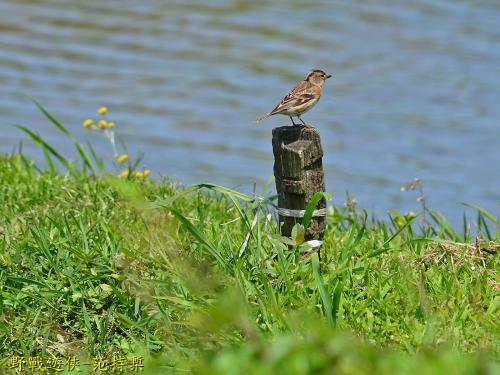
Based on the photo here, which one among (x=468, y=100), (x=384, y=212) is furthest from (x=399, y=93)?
(x=384, y=212)

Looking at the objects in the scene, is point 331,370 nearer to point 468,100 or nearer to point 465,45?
point 468,100

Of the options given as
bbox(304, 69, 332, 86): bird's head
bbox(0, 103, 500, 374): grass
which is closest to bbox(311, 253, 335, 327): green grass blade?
bbox(0, 103, 500, 374): grass

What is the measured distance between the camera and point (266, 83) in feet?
46.1

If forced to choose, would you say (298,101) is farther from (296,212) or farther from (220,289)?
(220,289)

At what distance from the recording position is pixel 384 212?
10000 mm

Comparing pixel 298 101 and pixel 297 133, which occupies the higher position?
pixel 297 133

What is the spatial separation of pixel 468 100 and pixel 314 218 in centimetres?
749

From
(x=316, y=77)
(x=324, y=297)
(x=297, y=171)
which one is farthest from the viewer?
(x=316, y=77)

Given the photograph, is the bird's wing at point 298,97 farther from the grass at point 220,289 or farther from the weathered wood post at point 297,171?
the weathered wood post at point 297,171

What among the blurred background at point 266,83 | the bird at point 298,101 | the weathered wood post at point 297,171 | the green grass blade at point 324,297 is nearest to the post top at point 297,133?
the weathered wood post at point 297,171

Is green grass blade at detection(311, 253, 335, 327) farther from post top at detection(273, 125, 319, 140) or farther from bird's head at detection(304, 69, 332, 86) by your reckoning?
bird's head at detection(304, 69, 332, 86)

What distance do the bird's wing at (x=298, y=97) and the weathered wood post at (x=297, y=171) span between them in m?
1.25

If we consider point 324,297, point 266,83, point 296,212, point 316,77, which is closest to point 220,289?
point 324,297

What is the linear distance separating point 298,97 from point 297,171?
59.0 inches
